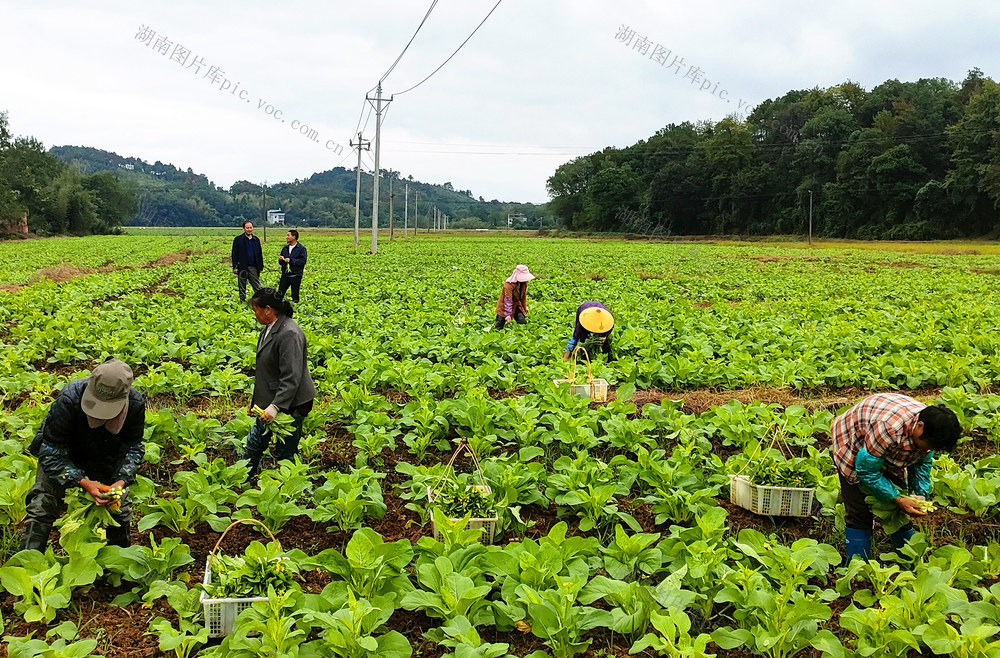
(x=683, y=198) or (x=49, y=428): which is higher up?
(x=683, y=198)

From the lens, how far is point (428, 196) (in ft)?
442

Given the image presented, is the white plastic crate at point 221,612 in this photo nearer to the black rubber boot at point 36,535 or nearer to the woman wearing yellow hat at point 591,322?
the black rubber boot at point 36,535

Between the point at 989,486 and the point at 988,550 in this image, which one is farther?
the point at 989,486

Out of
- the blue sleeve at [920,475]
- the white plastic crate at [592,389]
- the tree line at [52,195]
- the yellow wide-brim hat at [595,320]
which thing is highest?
the tree line at [52,195]

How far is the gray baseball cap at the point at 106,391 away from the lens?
140 inches

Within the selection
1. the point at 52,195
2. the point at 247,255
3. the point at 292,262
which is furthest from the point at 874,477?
the point at 52,195

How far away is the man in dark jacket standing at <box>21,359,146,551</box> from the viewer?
3611 mm

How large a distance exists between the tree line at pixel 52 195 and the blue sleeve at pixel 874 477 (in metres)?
63.9

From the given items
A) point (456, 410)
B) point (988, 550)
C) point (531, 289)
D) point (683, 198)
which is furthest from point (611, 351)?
point (683, 198)

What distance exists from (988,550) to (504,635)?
2.52 meters

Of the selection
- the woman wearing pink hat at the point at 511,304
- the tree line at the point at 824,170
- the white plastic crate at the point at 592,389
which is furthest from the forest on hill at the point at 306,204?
the white plastic crate at the point at 592,389

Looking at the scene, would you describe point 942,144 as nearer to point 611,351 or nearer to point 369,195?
point 611,351

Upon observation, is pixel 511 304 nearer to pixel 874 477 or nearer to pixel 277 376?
pixel 277 376

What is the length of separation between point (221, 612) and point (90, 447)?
1.30m
